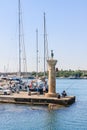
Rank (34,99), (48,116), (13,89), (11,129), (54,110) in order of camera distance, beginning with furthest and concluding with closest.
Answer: (13,89), (34,99), (54,110), (48,116), (11,129)

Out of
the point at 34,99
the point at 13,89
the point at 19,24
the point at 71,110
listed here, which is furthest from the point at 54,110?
the point at 19,24

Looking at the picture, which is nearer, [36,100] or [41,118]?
[41,118]

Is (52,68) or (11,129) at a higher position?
(52,68)

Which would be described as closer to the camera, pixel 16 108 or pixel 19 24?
pixel 16 108

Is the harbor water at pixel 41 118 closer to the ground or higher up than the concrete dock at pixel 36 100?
closer to the ground

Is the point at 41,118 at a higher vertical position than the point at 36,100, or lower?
lower

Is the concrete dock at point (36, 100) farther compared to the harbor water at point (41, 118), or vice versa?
the concrete dock at point (36, 100)

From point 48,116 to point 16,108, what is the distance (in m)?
7.14

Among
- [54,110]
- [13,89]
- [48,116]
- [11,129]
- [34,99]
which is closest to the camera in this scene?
[11,129]

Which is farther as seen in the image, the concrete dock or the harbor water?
the concrete dock

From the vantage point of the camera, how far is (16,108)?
4703 cm

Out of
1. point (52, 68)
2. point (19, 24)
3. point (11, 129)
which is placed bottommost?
point (11, 129)

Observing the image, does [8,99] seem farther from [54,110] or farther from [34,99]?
[54,110]

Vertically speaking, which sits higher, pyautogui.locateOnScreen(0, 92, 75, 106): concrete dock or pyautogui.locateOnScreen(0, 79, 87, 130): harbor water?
pyautogui.locateOnScreen(0, 92, 75, 106): concrete dock
